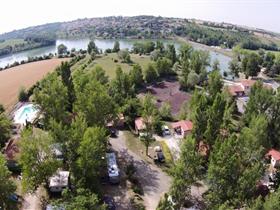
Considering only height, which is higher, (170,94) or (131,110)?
(131,110)

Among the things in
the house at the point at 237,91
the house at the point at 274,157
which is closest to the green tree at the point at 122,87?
the house at the point at 237,91

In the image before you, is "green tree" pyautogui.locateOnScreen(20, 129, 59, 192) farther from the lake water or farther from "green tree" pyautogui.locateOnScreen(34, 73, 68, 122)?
the lake water

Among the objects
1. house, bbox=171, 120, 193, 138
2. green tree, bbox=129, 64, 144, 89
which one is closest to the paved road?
house, bbox=171, 120, 193, 138

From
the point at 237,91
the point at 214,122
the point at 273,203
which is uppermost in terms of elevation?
the point at 214,122

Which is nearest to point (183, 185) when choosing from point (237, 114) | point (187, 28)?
point (237, 114)

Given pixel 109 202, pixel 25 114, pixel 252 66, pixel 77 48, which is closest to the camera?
pixel 109 202

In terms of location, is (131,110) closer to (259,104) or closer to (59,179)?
(259,104)

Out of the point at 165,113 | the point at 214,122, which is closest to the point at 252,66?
the point at 165,113
